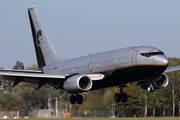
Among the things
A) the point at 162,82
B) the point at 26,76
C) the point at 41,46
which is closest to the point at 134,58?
the point at 162,82

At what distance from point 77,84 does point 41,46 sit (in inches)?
525

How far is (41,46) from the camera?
142ft

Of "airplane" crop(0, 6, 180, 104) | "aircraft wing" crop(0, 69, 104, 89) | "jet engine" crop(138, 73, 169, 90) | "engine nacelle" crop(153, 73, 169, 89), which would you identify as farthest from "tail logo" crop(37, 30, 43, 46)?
"engine nacelle" crop(153, 73, 169, 89)

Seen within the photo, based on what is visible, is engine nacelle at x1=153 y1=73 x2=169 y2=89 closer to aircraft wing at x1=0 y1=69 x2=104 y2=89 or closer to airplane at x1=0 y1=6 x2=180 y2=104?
airplane at x1=0 y1=6 x2=180 y2=104

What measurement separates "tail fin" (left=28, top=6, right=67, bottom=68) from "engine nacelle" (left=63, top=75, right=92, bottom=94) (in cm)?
890

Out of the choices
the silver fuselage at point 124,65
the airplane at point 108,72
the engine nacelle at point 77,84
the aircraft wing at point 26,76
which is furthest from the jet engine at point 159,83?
the aircraft wing at point 26,76

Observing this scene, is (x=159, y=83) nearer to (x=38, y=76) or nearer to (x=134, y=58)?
(x=134, y=58)

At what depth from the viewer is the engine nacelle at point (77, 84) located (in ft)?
104

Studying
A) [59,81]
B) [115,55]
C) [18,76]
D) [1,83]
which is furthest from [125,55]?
[1,83]

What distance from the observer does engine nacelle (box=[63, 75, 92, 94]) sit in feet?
104

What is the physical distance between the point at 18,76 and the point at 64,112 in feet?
125

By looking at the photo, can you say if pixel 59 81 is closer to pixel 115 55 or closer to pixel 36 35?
pixel 115 55

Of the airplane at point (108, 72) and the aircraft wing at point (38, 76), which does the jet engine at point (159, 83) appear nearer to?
the airplane at point (108, 72)

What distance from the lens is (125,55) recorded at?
30.6 m
